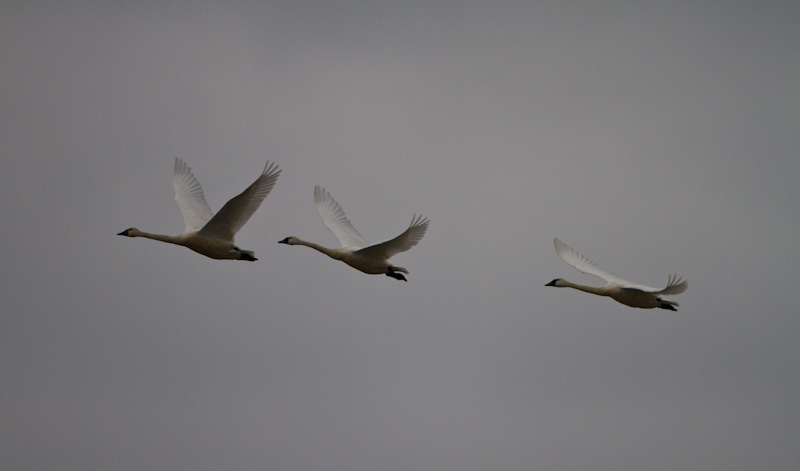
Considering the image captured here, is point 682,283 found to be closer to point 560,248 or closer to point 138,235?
point 560,248

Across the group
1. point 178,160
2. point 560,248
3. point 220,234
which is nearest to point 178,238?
point 220,234

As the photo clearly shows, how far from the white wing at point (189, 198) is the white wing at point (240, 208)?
1.79 meters

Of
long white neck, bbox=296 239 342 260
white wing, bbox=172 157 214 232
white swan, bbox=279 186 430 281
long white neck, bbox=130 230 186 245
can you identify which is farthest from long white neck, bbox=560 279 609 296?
long white neck, bbox=130 230 186 245

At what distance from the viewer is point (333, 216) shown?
4391 cm

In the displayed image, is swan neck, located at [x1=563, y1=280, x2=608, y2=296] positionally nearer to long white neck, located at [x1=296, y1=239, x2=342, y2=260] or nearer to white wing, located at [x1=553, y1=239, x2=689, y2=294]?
white wing, located at [x1=553, y1=239, x2=689, y2=294]

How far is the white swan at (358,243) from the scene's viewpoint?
127 ft

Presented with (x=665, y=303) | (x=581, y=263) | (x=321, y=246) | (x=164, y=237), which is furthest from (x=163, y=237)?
(x=665, y=303)

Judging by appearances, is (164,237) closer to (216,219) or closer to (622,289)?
(216,219)

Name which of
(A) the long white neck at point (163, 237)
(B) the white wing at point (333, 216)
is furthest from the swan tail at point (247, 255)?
(B) the white wing at point (333, 216)

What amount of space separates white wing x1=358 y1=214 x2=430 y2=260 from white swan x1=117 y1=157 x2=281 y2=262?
354 centimetres

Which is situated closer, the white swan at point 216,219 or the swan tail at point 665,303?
the white swan at point 216,219

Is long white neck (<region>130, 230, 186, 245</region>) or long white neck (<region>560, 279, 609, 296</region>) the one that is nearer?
long white neck (<region>130, 230, 186, 245</region>)

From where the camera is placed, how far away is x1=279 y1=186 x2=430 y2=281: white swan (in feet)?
127

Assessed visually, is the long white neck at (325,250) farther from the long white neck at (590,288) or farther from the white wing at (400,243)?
the long white neck at (590,288)
